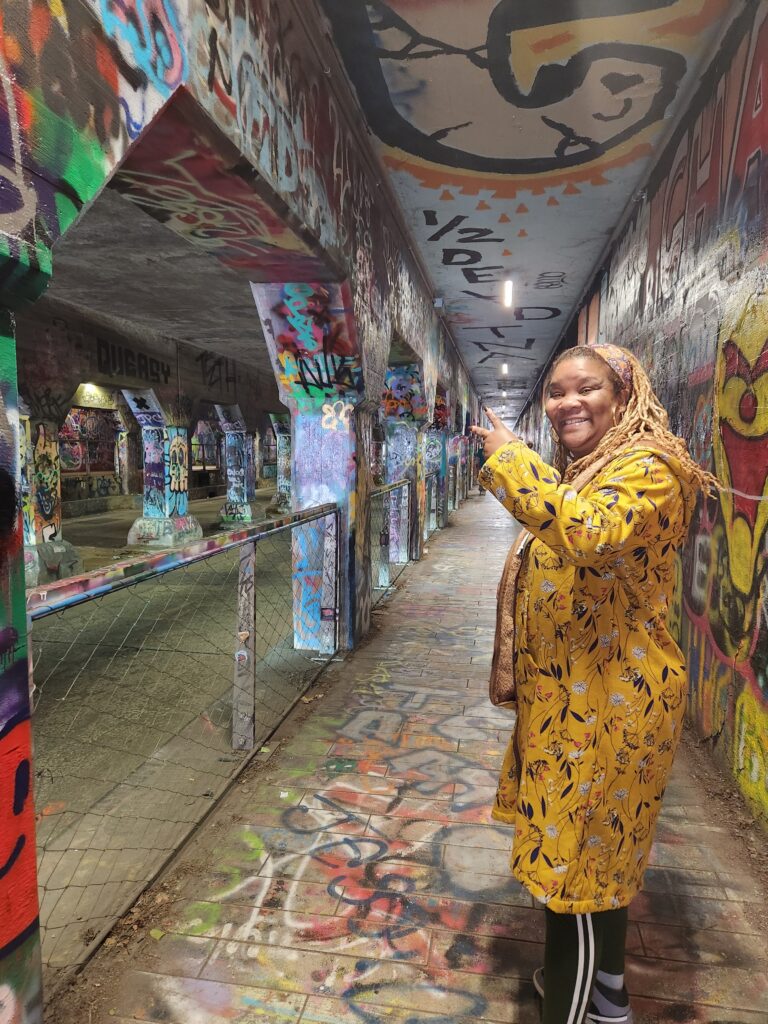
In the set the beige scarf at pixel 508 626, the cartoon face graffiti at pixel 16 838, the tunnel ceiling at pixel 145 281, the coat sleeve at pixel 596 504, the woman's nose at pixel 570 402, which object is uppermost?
the tunnel ceiling at pixel 145 281

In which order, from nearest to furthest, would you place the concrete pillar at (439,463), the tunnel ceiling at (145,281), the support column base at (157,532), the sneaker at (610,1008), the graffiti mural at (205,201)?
the sneaker at (610,1008) → the graffiti mural at (205,201) → the tunnel ceiling at (145,281) → the support column base at (157,532) → the concrete pillar at (439,463)

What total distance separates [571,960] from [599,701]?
→ 69 cm

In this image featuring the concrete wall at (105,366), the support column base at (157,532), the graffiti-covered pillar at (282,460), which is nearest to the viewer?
the concrete wall at (105,366)

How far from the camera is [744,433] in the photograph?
3.01m

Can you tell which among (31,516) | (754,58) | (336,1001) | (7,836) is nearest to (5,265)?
(7,836)

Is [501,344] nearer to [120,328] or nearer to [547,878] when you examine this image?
[120,328]

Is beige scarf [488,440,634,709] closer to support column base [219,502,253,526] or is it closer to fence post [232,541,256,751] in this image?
fence post [232,541,256,751]

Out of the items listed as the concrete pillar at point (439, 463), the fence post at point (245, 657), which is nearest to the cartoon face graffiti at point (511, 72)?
the fence post at point (245, 657)

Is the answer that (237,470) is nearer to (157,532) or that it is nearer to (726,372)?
(157,532)

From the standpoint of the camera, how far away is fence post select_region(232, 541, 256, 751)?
3355 millimetres

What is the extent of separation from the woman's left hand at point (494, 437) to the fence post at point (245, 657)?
2099 millimetres

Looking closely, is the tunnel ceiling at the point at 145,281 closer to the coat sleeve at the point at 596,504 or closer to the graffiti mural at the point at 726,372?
the graffiti mural at the point at 726,372

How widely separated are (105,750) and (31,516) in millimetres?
7333

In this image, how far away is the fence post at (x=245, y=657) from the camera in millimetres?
3355
